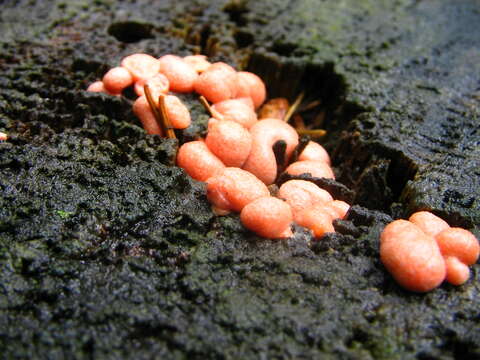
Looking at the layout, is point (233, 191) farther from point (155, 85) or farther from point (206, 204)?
point (155, 85)

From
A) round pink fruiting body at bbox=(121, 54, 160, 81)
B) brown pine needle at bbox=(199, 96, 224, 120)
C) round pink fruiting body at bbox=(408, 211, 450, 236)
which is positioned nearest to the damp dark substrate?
brown pine needle at bbox=(199, 96, 224, 120)

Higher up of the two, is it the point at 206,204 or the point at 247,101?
the point at 247,101

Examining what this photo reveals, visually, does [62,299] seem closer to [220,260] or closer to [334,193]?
[220,260]

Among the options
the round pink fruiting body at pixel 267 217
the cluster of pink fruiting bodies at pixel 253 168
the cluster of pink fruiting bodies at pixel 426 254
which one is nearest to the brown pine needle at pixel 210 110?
the cluster of pink fruiting bodies at pixel 253 168

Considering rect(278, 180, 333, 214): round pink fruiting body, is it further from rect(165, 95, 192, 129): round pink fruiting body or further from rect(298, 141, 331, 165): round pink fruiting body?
rect(165, 95, 192, 129): round pink fruiting body

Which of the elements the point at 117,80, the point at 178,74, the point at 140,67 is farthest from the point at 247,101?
the point at 117,80
